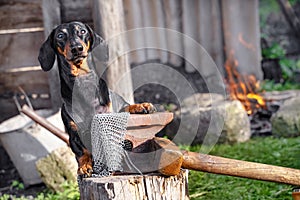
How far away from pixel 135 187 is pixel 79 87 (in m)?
0.65

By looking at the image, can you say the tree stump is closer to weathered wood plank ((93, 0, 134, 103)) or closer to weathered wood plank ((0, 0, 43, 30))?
weathered wood plank ((93, 0, 134, 103))

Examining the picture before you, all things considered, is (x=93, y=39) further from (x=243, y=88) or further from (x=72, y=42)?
(x=243, y=88)

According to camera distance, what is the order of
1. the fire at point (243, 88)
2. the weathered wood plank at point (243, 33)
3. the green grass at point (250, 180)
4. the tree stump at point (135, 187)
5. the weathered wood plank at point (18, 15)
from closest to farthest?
the tree stump at point (135, 187), the green grass at point (250, 180), the weathered wood plank at point (18, 15), the fire at point (243, 88), the weathered wood plank at point (243, 33)

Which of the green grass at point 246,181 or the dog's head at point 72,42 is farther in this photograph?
the green grass at point 246,181

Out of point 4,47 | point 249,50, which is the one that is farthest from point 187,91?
point 4,47

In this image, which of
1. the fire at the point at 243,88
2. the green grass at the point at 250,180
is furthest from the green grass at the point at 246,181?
the fire at the point at 243,88

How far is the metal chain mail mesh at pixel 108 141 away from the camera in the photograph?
3.03m

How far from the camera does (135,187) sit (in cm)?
295

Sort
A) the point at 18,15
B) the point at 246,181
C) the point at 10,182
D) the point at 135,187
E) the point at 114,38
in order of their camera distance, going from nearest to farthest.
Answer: the point at 135,187
the point at 246,181
the point at 114,38
the point at 10,182
the point at 18,15

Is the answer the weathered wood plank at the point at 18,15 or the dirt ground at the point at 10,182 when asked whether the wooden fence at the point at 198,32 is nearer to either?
the weathered wood plank at the point at 18,15

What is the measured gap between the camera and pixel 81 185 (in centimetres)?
311

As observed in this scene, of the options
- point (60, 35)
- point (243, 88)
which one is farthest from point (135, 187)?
A: point (243, 88)

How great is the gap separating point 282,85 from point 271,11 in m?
1.94

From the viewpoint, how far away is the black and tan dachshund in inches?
122
